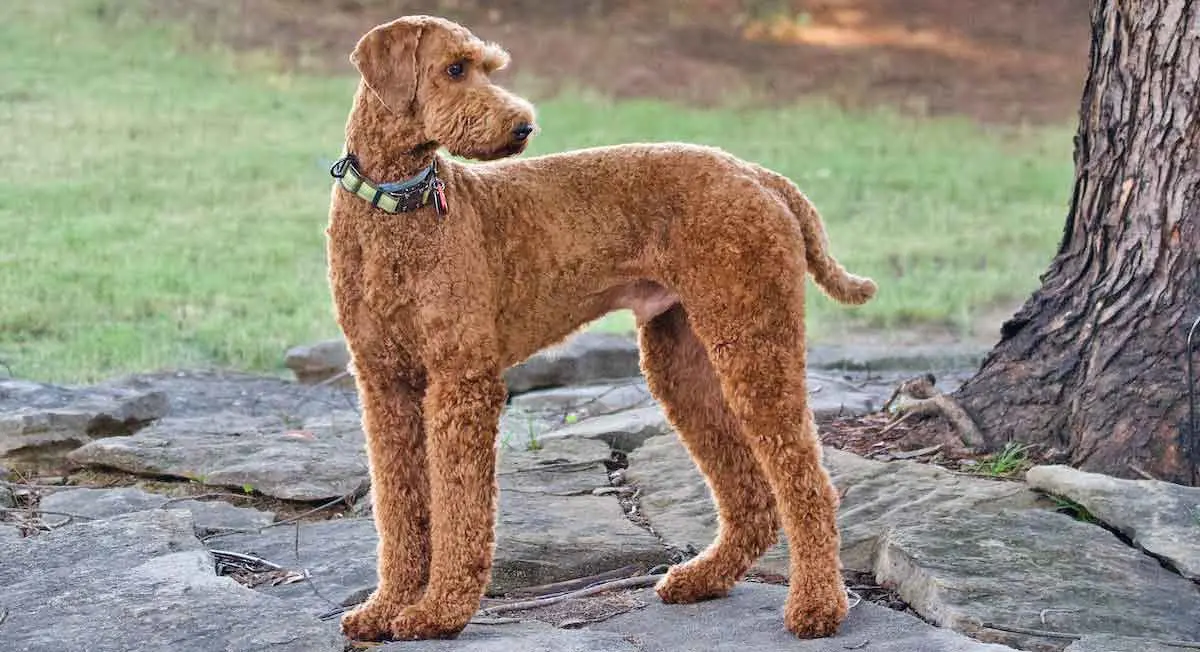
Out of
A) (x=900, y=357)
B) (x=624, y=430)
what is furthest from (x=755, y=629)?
(x=900, y=357)

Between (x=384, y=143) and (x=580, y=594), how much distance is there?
1.27 metres

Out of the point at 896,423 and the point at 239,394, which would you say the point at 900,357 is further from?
the point at 239,394

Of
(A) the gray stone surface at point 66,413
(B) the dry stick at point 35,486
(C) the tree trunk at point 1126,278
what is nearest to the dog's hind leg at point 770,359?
(C) the tree trunk at point 1126,278

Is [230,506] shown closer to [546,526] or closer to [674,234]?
[546,526]

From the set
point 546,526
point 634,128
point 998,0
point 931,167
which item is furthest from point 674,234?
point 998,0

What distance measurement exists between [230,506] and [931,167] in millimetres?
5026

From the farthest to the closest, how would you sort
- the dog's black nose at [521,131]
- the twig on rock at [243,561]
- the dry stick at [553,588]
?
the twig on rock at [243,561] < the dry stick at [553,588] < the dog's black nose at [521,131]

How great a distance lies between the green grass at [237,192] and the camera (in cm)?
617

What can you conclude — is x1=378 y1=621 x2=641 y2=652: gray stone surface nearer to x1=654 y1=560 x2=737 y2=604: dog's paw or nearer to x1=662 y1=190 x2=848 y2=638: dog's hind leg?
x1=654 y1=560 x2=737 y2=604: dog's paw

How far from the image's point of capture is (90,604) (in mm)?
3186

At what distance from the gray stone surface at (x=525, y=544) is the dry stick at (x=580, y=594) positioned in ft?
0.36

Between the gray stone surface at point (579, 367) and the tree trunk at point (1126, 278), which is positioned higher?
the tree trunk at point (1126, 278)

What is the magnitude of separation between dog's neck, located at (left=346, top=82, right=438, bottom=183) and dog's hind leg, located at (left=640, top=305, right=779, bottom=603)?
0.80m

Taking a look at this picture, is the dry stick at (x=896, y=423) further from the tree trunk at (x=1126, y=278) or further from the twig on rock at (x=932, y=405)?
the tree trunk at (x=1126, y=278)
